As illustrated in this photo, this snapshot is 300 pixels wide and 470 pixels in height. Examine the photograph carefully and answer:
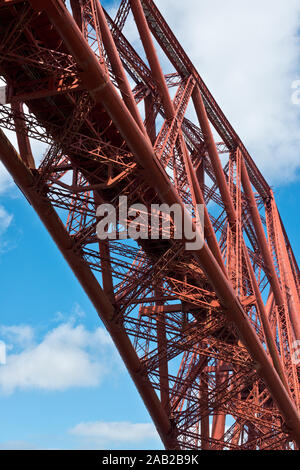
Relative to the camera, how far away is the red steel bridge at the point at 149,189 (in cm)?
1767

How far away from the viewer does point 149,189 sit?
22.4 m

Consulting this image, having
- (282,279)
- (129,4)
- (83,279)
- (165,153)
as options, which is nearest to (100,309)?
(83,279)

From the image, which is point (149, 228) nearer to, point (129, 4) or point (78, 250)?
point (78, 250)

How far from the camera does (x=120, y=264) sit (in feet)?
73.8

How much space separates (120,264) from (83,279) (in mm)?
1268

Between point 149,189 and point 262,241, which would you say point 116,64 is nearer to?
point 149,189

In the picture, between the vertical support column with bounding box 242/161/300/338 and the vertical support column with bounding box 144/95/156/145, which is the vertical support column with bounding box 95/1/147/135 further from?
the vertical support column with bounding box 242/161/300/338

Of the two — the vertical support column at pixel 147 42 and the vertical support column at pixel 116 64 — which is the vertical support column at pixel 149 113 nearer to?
the vertical support column at pixel 147 42

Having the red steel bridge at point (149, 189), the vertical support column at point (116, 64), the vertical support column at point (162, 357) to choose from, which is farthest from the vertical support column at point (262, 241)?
the vertical support column at point (116, 64)

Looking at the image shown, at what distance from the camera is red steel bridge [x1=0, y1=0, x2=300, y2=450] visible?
58.0ft

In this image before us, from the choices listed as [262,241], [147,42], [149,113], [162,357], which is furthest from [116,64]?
[262,241]
